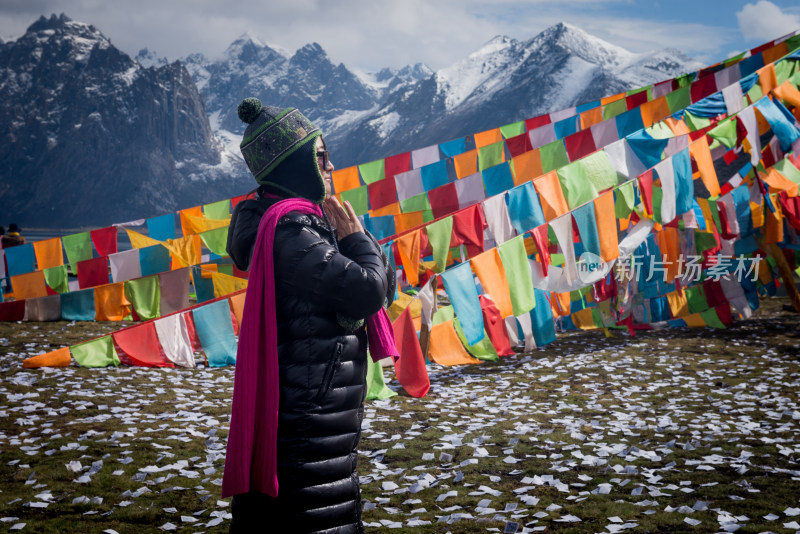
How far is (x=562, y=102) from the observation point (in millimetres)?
196750

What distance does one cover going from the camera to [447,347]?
11.4 meters

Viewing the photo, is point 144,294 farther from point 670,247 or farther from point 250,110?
point 250,110

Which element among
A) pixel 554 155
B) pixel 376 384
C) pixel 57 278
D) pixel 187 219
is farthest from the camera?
pixel 187 219

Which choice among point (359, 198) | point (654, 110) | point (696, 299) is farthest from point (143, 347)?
point (654, 110)

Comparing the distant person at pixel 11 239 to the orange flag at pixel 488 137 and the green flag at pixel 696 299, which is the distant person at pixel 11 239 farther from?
the green flag at pixel 696 299

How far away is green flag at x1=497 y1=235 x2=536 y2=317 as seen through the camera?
1023 cm

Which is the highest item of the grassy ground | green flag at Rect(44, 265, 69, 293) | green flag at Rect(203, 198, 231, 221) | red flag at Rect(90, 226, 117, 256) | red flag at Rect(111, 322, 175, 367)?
green flag at Rect(203, 198, 231, 221)

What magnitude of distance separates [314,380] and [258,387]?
0.94 ft

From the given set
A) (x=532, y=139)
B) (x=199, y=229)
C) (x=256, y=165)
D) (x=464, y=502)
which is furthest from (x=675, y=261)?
(x=199, y=229)

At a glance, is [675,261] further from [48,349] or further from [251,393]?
[48,349]

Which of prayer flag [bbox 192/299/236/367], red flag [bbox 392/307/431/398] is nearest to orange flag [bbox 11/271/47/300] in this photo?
prayer flag [bbox 192/299/236/367]

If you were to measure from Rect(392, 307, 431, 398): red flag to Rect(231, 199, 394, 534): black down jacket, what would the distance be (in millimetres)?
5776

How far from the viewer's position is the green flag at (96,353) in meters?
11.1

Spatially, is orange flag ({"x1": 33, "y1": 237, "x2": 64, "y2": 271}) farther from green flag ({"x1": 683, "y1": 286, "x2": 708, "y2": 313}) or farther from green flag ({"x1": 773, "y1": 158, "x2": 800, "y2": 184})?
green flag ({"x1": 773, "y1": 158, "x2": 800, "y2": 184})
